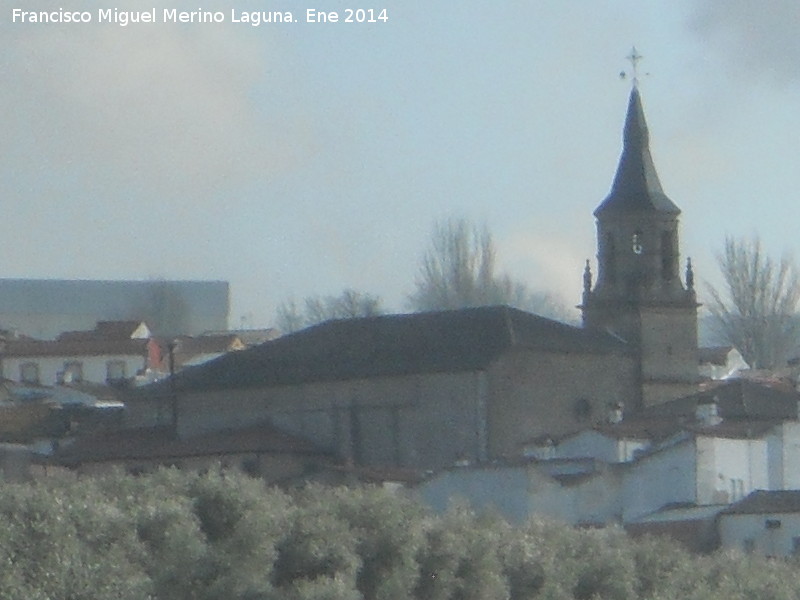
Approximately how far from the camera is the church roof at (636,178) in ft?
188

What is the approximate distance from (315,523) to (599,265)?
123ft

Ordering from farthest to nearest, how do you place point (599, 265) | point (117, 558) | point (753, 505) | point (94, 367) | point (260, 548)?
point (94, 367), point (599, 265), point (753, 505), point (260, 548), point (117, 558)

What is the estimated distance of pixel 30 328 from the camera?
112375 millimetres

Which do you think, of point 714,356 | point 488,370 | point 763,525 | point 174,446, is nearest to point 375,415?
point 488,370

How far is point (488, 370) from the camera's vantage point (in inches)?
2111

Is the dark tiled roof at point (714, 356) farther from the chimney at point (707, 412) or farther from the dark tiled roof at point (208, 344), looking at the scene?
the chimney at point (707, 412)

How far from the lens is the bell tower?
56406mm

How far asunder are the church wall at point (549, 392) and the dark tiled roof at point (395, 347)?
307mm

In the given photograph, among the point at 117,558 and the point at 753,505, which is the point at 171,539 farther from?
the point at 753,505

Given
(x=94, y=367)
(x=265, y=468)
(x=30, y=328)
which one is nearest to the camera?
(x=265, y=468)

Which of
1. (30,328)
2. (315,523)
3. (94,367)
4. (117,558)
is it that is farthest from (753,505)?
(30,328)

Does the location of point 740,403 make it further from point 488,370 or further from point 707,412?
point 488,370

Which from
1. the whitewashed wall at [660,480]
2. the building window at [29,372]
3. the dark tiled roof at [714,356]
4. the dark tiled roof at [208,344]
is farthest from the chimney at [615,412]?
the dark tiled roof at [208,344]

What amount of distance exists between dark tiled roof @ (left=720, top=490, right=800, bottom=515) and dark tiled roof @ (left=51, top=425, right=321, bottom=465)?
555 inches
